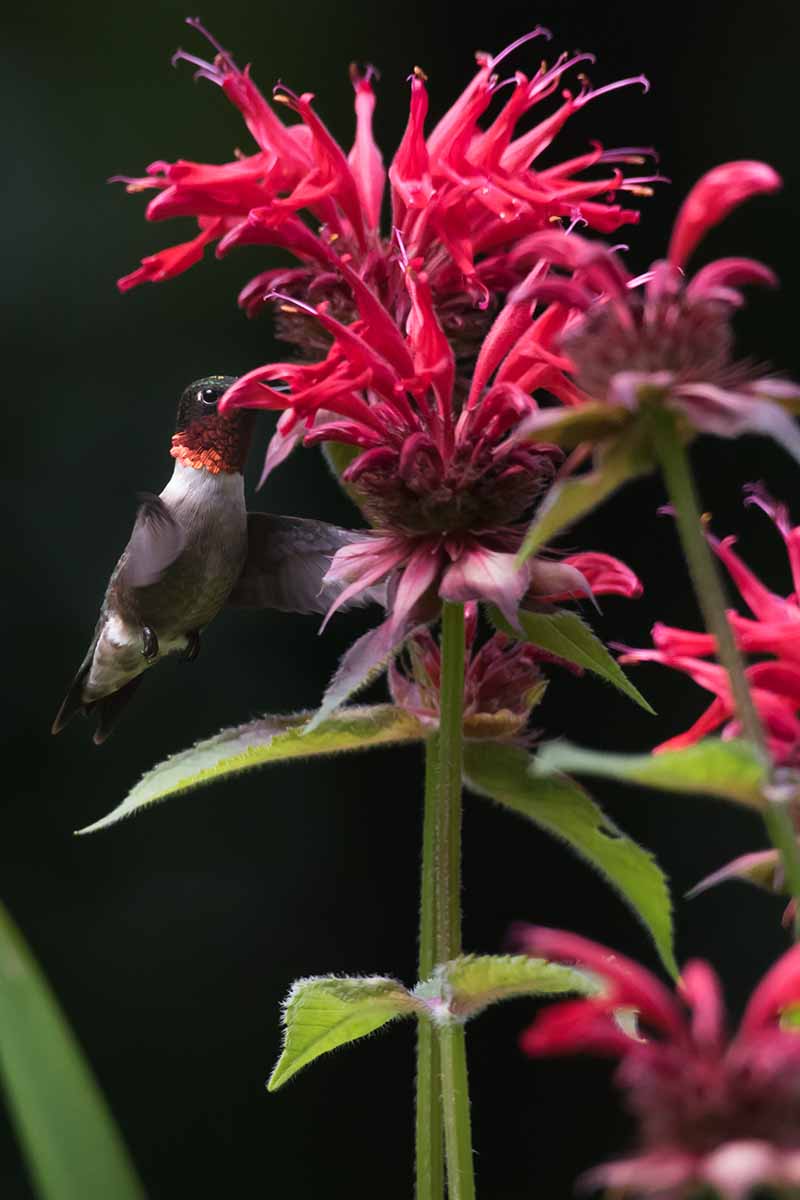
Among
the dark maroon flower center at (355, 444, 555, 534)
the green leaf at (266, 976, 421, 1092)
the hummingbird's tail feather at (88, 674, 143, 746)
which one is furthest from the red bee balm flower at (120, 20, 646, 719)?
the hummingbird's tail feather at (88, 674, 143, 746)

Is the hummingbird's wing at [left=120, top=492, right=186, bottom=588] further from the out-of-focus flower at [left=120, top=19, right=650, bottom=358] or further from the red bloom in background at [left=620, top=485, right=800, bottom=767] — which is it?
the red bloom in background at [left=620, top=485, right=800, bottom=767]

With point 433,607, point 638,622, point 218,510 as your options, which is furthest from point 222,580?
point 638,622

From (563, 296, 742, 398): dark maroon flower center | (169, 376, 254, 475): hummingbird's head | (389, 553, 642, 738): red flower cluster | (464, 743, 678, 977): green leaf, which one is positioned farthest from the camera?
(169, 376, 254, 475): hummingbird's head

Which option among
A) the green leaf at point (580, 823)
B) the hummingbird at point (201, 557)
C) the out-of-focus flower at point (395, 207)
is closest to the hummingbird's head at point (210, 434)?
the hummingbird at point (201, 557)

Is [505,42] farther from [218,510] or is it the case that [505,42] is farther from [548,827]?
[548,827]

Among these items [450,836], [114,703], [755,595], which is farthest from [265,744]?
[114,703]

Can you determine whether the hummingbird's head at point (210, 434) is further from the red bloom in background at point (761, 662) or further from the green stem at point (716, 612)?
the green stem at point (716, 612)
